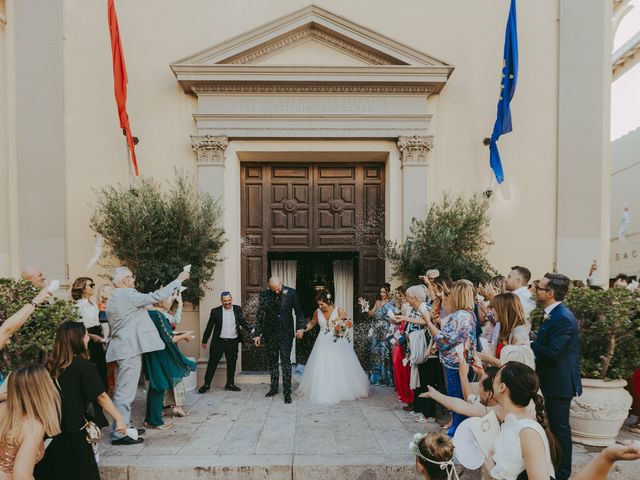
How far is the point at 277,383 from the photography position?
7715mm

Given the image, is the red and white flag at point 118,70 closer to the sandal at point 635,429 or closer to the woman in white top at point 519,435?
the woman in white top at point 519,435

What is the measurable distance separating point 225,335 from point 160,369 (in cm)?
225

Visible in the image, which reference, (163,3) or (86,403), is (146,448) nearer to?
(86,403)

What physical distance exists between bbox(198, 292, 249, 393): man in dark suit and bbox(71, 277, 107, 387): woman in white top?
198 cm

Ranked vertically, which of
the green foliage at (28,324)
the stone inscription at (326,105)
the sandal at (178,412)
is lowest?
the sandal at (178,412)

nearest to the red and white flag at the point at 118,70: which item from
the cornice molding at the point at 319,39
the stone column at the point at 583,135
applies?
the cornice molding at the point at 319,39

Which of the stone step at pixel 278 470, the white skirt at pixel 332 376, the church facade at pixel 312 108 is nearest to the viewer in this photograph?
the stone step at pixel 278 470

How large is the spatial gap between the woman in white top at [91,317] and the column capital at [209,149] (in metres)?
3.58

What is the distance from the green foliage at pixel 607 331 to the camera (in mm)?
5133

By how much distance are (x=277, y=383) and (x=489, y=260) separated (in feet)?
16.3

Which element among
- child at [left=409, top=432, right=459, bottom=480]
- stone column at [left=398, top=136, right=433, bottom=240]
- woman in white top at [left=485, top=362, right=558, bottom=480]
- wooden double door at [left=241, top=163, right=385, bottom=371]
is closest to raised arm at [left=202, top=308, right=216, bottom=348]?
wooden double door at [left=241, top=163, right=385, bottom=371]

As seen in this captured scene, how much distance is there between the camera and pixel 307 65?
28.7 feet

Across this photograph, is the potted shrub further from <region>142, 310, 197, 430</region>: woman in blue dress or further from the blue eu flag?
<region>142, 310, 197, 430</region>: woman in blue dress

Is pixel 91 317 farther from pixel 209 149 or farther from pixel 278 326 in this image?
pixel 209 149
